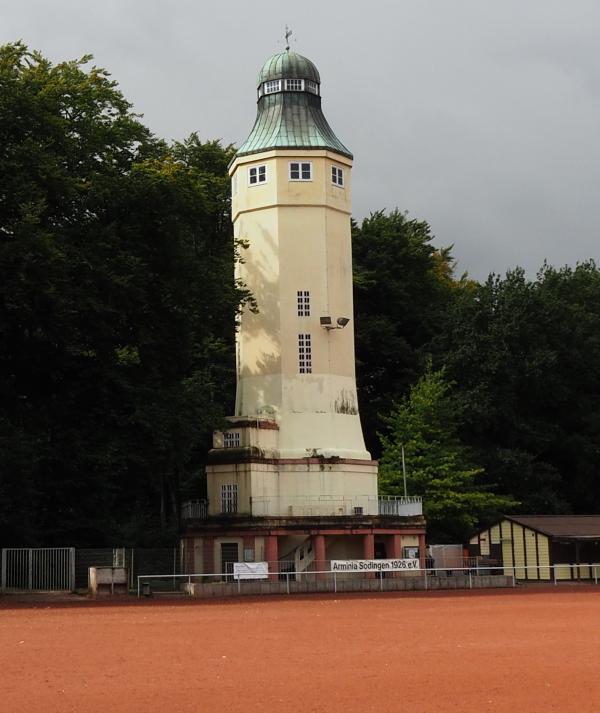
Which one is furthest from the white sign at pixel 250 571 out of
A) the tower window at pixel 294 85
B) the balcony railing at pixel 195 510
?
the tower window at pixel 294 85

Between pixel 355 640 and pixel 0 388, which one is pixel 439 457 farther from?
pixel 355 640

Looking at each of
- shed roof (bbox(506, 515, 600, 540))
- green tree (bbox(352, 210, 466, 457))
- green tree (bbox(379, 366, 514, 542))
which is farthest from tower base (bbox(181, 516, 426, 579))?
green tree (bbox(352, 210, 466, 457))

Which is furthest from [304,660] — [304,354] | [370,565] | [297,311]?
[297,311]

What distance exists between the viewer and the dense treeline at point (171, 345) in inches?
1534

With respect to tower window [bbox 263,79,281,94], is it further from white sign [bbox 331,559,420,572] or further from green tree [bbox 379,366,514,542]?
white sign [bbox 331,559,420,572]

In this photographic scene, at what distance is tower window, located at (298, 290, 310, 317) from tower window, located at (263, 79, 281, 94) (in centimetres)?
1017

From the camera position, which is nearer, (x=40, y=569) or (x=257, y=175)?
(x=40, y=569)

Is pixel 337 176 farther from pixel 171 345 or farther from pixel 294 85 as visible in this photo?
pixel 171 345

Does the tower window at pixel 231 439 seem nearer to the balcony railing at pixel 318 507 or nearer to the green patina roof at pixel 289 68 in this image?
the balcony railing at pixel 318 507

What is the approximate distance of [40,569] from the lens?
1700 inches

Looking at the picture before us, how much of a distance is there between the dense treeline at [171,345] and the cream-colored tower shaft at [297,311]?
84.5 inches

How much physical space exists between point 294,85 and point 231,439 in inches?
670

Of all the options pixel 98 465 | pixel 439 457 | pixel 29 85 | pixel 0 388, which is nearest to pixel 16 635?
pixel 0 388

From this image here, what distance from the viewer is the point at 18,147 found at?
37.6m
